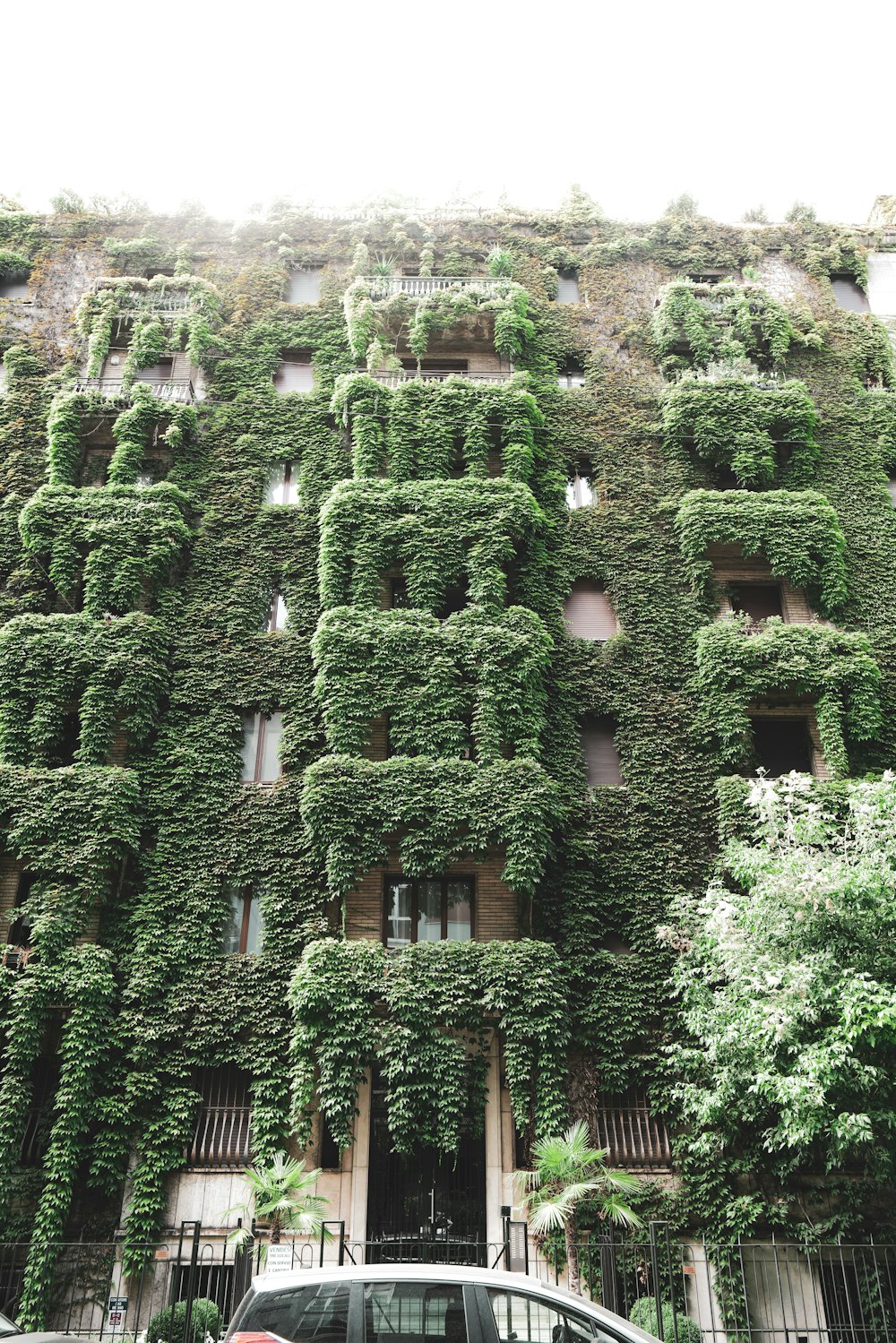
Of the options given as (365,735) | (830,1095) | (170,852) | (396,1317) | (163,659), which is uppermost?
(163,659)

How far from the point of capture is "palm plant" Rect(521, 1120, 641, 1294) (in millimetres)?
17000

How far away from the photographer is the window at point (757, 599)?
1013 inches

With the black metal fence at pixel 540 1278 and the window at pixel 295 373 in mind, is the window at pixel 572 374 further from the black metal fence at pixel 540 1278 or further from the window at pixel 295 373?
the black metal fence at pixel 540 1278

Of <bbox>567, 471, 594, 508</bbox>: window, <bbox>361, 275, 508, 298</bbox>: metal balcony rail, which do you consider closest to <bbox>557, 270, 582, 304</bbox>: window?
<bbox>361, 275, 508, 298</bbox>: metal balcony rail

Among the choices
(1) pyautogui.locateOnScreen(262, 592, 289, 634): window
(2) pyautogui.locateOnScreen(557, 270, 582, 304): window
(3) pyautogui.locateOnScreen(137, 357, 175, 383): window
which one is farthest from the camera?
(2) pyautogui.locateOnScreen(557, 270, 582, 304): window

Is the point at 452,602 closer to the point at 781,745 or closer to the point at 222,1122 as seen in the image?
the point at 781,745

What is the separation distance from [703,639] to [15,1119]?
1657cm

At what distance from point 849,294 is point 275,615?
19870 millimetres

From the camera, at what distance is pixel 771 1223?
1836cm

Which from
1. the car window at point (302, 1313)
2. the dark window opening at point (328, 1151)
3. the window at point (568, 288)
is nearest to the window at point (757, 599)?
the window at point (568, 288)

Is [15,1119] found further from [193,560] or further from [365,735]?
[193,560]

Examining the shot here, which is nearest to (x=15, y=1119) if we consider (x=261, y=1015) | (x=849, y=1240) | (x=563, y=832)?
(x=261, y=1015)

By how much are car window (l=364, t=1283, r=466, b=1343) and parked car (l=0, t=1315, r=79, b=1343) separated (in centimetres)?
358

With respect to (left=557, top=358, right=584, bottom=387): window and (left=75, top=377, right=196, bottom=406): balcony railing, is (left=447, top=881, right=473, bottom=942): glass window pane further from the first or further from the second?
(left=557, top=358, right=584, bottom=387): window
